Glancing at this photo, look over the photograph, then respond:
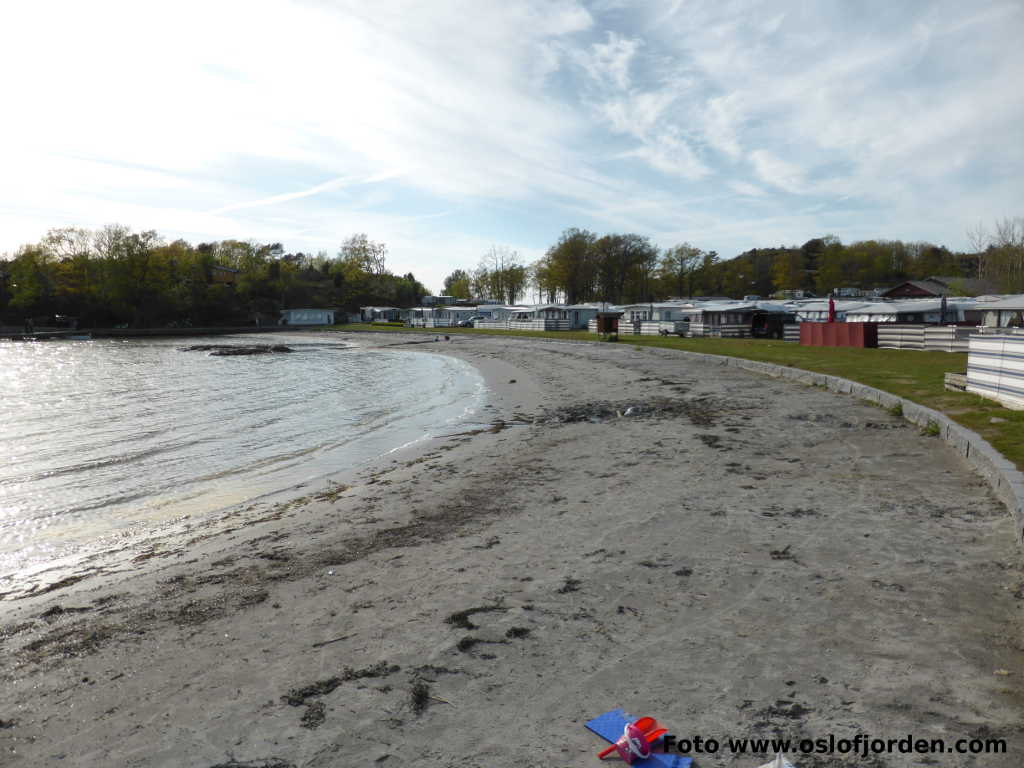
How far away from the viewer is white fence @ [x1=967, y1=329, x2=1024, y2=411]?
11.2m

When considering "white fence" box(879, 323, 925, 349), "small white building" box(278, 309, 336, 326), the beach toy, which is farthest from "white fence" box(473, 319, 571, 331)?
the beach toy

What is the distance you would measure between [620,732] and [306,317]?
112229mm

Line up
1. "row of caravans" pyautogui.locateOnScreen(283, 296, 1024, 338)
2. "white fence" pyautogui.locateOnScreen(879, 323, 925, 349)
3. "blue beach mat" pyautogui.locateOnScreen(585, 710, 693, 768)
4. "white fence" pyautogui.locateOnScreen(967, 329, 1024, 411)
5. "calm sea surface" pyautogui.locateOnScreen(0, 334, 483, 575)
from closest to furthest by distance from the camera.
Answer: "blue beach mat" pyautogui.locateOnScreen(585, 710, 693, 768) → "calm sea surface" pyautogui.locateOnScreen(0, 334, 483, 575) → "white fence" pyautogui.locateOnScreen(967, 329, 1024, 411) → "white fence" pyautogui.locateOnScreen(879, 323, 925, 349) → "row of caravans" pyautogui.locateOnScreen(283, 296, 1024, 338)

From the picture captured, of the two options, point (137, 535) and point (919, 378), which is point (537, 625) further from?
point (919, 378)

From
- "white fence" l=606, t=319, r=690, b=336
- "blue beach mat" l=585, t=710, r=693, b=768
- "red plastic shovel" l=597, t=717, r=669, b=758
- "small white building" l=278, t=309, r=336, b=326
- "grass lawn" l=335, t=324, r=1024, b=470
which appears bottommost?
"blue beach mat" l=585, t=710, r=693, b=768

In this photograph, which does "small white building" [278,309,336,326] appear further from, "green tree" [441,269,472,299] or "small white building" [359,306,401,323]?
"green tree" [441,269,472,299]

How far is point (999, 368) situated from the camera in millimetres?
11938

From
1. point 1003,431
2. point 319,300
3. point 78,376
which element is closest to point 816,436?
point 1003,431

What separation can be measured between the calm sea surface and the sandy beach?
1700 mm

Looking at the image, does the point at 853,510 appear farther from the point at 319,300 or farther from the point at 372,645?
the point at 319,300

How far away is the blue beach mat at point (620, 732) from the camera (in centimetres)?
282

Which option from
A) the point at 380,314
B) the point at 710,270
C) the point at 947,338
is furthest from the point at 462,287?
the point at 947,338

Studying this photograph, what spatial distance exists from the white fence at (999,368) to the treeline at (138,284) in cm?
10251

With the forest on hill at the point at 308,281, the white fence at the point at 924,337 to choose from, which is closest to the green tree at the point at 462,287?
the forest on hill at the point at 308,281
